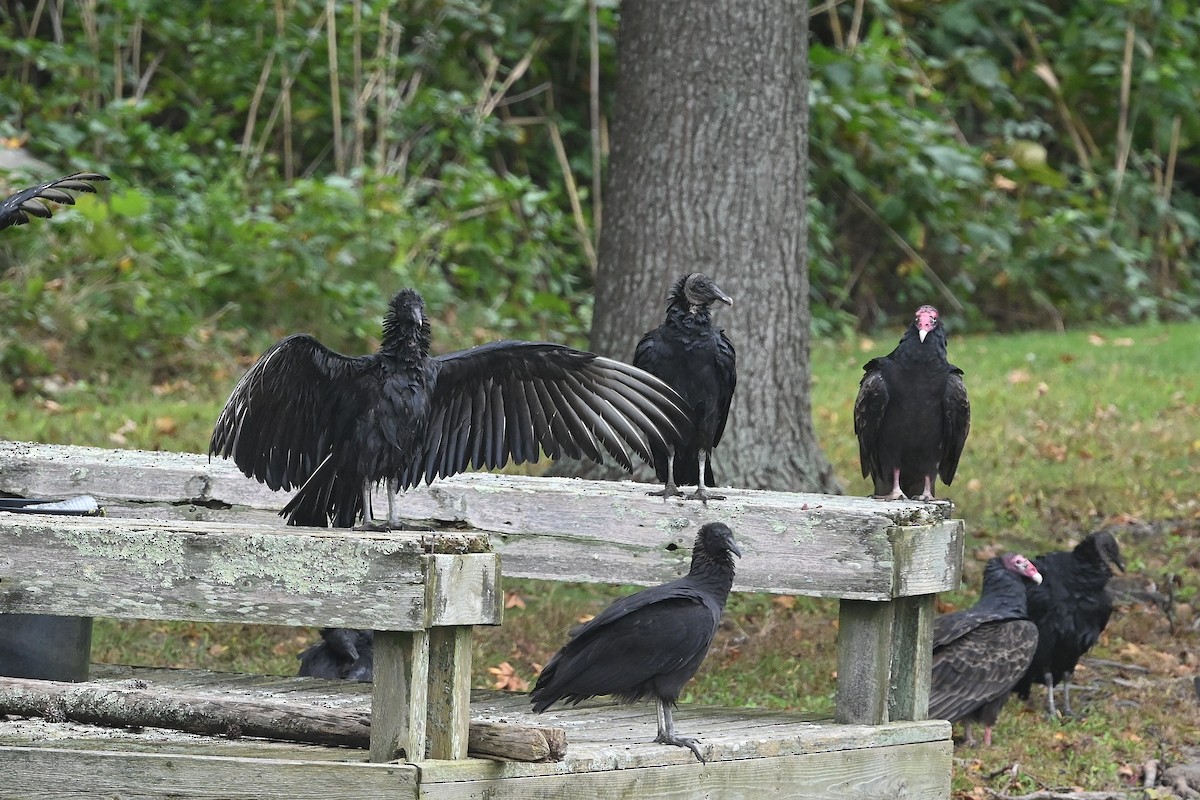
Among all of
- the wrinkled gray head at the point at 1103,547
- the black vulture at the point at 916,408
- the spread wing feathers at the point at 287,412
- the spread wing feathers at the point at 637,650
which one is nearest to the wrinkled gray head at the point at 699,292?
the black vulture at the point at 916,408

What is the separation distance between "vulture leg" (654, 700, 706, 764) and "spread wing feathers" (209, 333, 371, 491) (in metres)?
0.92

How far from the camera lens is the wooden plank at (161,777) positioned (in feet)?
9.66

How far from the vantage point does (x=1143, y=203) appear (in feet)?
40.8

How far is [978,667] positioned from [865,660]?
1.16m

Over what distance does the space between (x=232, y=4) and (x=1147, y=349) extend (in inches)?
259

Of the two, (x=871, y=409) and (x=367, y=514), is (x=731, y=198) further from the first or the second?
(x=367, y=514)

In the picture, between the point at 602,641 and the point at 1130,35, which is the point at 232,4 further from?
the point at 602,641

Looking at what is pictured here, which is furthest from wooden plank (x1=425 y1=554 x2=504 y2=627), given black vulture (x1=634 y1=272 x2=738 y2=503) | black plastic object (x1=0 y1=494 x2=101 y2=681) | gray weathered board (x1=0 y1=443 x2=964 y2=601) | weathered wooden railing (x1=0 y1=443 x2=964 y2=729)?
black plastic object (x1=0 y1=494 x2=101 y2=681)

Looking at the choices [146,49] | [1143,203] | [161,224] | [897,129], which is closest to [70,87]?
[146,49]

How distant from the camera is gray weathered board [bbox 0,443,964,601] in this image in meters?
3.63

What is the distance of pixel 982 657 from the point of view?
4.80 metres

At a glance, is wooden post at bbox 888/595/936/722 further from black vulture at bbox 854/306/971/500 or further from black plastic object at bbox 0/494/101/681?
black plastic object at bbox 0/494/101/681

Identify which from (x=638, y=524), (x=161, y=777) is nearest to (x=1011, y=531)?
(x=638, y=524)

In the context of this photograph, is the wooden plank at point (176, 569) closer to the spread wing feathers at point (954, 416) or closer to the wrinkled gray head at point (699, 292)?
the wrinkled gray head at point (699, 292)
